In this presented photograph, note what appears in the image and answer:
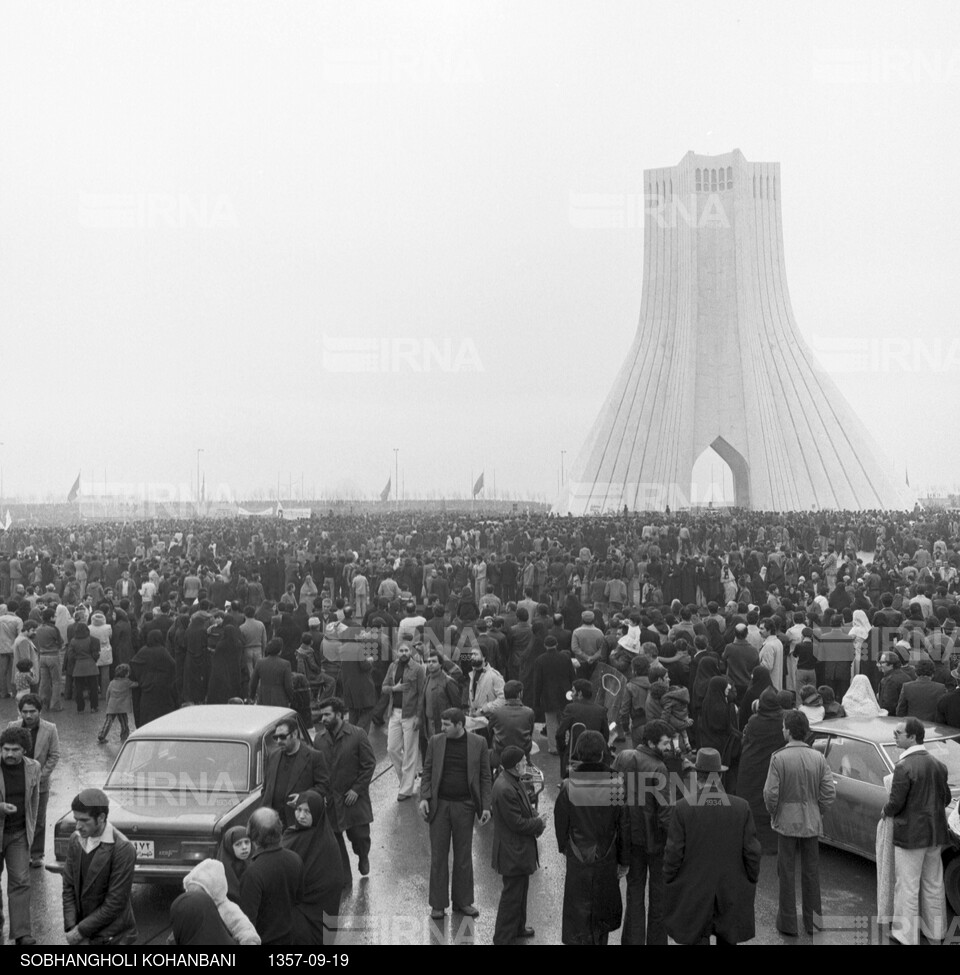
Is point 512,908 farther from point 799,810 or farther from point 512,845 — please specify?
point 799,810

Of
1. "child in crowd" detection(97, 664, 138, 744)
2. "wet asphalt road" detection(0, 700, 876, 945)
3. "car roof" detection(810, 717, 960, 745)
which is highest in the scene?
"car roof" detection(810, 717, 960, 745)

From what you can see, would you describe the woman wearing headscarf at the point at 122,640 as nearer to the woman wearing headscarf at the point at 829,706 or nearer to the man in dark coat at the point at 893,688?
the woman wearing headscarf at the point at 829,706


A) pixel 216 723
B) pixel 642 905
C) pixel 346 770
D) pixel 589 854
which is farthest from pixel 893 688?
pixel 216 723

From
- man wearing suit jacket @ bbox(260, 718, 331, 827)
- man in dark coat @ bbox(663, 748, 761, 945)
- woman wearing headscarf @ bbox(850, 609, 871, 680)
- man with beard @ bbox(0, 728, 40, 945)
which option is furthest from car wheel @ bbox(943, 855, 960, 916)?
man with beard @ bbox(0, 728, 40, 945)

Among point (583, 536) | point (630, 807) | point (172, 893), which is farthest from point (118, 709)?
point (583, 536)

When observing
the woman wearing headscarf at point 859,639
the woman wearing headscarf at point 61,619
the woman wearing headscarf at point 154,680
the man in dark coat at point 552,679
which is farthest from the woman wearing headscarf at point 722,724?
the woman wearing headscarf at point 61,619

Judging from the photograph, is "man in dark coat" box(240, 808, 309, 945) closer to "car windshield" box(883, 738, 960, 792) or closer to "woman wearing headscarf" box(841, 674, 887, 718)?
"car windshield" box(883, 738, 960, 792)
